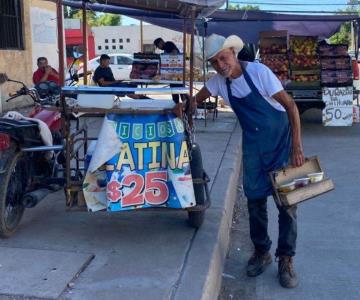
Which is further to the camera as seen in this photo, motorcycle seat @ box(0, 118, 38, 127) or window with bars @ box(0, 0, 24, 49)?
window with bars @ box(0, 0, 24, 49)

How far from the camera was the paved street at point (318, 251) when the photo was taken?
160 inches

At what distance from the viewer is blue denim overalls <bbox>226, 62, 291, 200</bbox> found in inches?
153

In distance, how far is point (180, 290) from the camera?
11.3 ft

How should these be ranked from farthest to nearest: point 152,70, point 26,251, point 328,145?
point 152,70 < point 328,145 < point 26,251

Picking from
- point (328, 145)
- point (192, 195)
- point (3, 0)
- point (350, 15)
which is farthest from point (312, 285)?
point (3, 0)

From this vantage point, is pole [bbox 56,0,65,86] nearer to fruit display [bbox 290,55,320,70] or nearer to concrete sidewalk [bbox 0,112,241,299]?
concrete sidewalk [bbox 0,112,241,299]

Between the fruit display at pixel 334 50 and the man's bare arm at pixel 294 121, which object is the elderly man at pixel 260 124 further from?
the fruit display at pixel 334 50

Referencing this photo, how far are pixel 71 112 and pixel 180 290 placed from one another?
1.55 m

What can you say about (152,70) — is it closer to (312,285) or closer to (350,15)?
(350,15)

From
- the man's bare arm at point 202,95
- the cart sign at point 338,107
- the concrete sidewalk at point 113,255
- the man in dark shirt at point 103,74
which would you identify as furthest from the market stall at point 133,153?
the man in dark shirt at point 103,74

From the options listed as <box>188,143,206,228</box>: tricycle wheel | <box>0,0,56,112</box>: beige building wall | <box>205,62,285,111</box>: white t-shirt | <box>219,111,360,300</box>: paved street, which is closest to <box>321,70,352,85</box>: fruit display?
<box>219,111,360,300</box>: paved street

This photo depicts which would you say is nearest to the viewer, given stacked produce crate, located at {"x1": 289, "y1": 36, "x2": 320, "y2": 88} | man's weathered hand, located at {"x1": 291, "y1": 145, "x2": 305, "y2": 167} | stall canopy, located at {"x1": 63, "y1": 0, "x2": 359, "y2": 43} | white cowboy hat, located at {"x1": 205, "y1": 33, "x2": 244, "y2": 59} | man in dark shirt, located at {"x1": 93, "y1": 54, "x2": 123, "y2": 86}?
white cowboy hat, located at {"x1": 205, "y1": 33, "x2": 244, "y2": 59}

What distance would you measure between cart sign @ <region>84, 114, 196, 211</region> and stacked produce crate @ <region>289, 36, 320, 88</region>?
7785 millimetres

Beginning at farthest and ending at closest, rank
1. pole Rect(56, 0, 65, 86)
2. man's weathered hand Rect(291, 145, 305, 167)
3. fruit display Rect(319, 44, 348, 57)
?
1. fruit display Rect(319, 44, 348, 57)
2. pole Rect(56, 0, 65, 86)
3. man's weathered hand Rect(291, 145, 305, 167)
